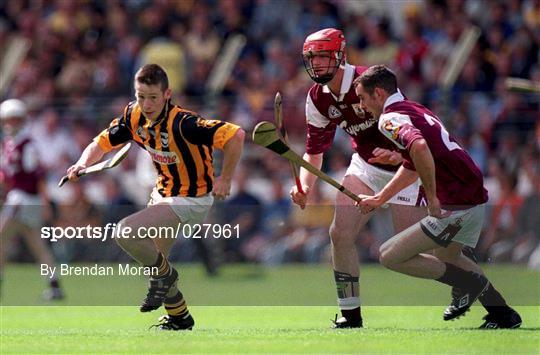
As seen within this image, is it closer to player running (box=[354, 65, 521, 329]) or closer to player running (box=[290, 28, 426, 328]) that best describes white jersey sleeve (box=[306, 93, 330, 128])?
player running (box=[290, 28, 426, 328])

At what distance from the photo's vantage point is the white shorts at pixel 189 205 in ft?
31.0

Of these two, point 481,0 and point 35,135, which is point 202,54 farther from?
point 481,0

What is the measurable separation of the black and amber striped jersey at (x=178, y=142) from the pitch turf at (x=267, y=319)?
2.55 feet

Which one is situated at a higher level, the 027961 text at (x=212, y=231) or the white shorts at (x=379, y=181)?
the white shorts at (x=379, y=181)

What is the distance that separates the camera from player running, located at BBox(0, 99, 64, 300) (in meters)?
13.5

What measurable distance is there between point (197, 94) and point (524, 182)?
197 inches

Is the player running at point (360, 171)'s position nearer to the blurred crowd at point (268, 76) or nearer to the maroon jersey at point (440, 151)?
the maroon jersey at point (440, 151)

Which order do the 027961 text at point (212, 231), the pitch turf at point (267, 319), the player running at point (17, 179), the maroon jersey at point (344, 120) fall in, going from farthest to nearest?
the player running at point (17, 179) → the 027961 text at point (212, 231) → the maroon jersey at point (344, 120) → the pitch turf at point (267, 319)

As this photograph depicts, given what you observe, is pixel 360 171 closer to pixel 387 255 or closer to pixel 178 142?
pixel 387 255

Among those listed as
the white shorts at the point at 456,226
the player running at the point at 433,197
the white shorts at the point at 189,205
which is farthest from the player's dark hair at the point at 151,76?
the white shorts at the point at 456,226

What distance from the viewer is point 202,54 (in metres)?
19.2

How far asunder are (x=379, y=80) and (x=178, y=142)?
60.1 inches

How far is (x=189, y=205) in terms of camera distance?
9.49 metres

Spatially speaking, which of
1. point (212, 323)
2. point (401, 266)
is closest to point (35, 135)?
point (212, 323)
